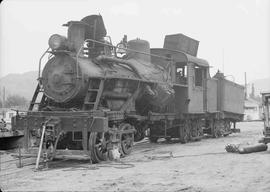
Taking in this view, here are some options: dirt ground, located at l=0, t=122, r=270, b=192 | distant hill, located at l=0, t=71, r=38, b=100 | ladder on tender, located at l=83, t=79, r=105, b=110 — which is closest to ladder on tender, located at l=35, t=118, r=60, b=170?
dirt ground, located at l=0, t=122, r=270, b=192

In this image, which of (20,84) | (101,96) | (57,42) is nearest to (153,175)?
(101,96)

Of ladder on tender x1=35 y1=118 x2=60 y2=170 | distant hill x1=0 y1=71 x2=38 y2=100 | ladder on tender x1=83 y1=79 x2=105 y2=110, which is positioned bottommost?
ladder on tender x1=35 y1=118 x2=60 y2=170

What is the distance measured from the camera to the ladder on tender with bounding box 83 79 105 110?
9344 mm

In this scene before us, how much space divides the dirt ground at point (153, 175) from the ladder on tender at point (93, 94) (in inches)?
53.4

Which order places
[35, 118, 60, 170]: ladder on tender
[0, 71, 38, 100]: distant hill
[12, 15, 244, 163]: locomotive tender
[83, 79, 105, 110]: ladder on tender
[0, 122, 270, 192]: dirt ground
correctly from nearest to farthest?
[0, 122, 270, 192]: dirt ground → [35, 118, 60, 170]: ladder on tender → [12, 15, 244, 163]: locomotive tender → [83, 79, 105, 110]: ladder on tender → [0, 71, 38, 100]: distant hill

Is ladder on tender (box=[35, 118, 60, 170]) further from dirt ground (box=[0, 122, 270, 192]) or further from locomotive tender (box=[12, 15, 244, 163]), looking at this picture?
dirt ground (box=[0, 122, 270, 192])

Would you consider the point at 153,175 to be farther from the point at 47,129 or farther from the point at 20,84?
the point at 20,84

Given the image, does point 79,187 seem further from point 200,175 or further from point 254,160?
point 254,160

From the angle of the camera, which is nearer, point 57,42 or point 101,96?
point 57,42

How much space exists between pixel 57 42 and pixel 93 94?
151 cm

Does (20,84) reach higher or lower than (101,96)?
higher

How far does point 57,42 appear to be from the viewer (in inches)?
380

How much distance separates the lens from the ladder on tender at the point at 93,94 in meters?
9.34

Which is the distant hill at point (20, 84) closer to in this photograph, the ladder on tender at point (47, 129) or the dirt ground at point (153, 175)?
the ladder on tender at point (47, 129)
